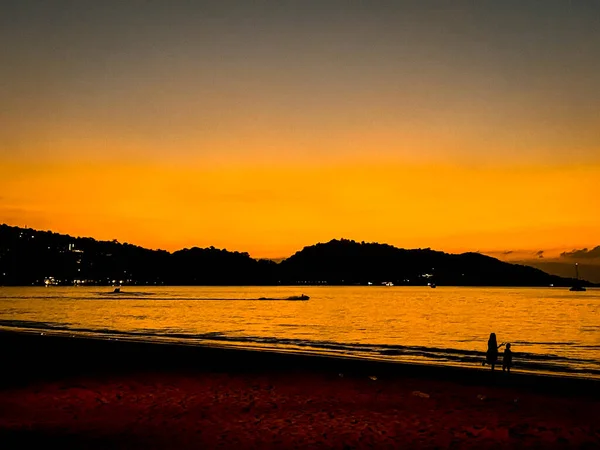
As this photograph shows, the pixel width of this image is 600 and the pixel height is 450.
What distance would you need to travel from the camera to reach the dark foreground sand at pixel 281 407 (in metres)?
15.5

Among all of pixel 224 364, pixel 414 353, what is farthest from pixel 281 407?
pixel 414 353

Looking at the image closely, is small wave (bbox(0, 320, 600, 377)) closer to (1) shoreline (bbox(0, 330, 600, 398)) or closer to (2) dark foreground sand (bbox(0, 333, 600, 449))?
(1) shoreline (bbox(0, 330, 600, 398))

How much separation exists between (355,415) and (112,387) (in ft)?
31.3

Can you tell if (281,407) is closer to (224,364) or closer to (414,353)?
(224,364)

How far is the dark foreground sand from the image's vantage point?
15.5 metres

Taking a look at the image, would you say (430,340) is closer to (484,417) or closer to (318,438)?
(484,417)

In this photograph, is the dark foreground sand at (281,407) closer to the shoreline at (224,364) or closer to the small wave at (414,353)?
the shoreline at (224,364)

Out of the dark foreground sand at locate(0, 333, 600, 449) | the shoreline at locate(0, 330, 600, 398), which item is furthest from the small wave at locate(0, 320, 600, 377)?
the dark foreground sand at locate(0, 333, 600, 449)

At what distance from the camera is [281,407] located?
19.5m

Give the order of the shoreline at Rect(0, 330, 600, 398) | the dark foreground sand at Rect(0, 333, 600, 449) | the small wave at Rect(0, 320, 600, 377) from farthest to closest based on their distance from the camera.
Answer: the small wave at Rect(0, 320, 600, 377) → the shoreline at Rect(0, 330, 600, 398) → the dark foreground sand at Rect(0, 333, 600, 449)

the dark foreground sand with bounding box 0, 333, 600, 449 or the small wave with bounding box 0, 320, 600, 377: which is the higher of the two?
the dark foreground sand with bounding box 0, 333, 600, 449

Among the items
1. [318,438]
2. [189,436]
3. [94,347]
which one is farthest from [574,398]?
[94,347]

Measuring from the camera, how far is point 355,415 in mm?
18344

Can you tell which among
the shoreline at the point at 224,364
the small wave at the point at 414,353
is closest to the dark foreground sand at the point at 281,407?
the shoreline at the point at 224,364
